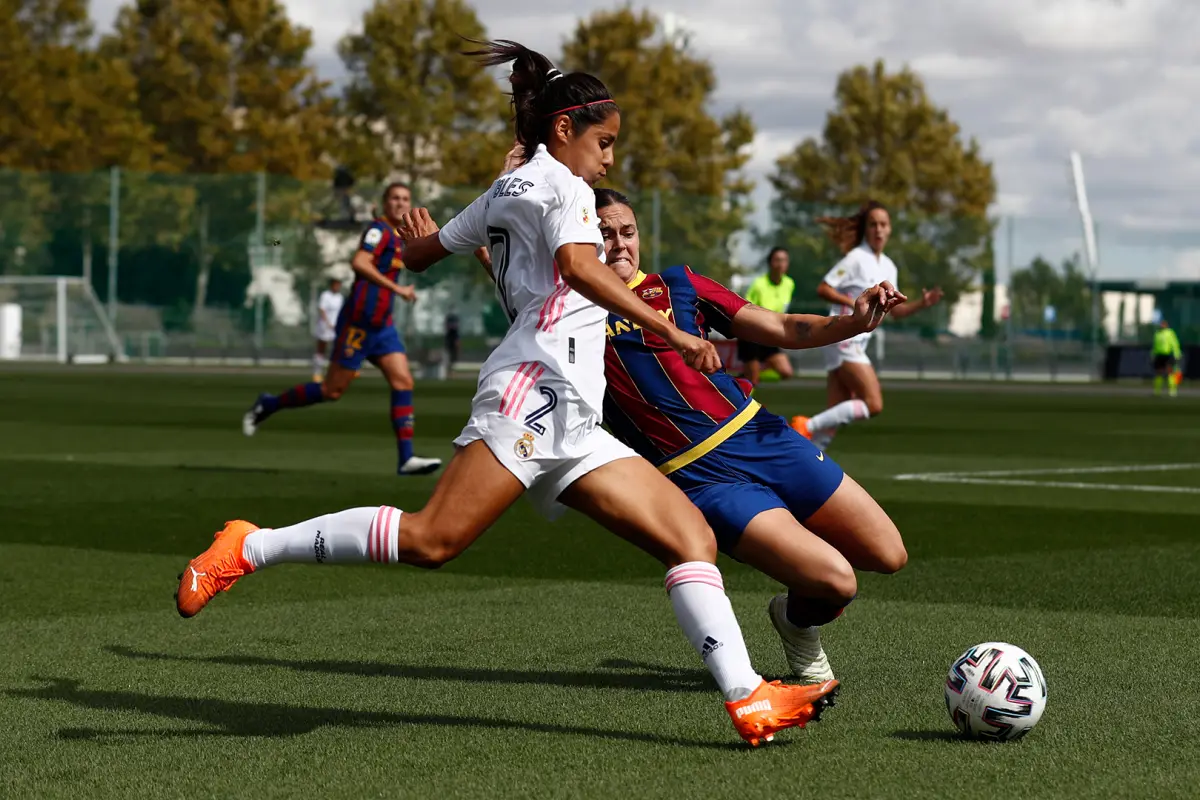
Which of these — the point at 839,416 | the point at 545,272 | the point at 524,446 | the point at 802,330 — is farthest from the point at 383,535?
the point at 839,416

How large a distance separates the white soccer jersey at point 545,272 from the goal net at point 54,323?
4280 centimetres

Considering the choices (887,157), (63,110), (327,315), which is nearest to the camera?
(327,315)

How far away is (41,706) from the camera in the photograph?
5.44 m

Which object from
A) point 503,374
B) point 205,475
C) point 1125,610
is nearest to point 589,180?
point 503,374

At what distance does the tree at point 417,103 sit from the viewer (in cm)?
5200

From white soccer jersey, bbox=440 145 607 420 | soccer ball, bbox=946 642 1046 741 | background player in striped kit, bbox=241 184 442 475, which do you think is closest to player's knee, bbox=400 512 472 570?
white soccer jersey, bbox=440 145 607 420

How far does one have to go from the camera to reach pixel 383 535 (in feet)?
16.4

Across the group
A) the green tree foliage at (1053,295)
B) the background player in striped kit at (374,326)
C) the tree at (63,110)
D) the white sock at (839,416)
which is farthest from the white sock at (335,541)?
the tree at (63,110)

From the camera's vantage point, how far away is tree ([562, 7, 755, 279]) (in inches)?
2126

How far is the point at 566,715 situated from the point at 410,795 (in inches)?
40.6

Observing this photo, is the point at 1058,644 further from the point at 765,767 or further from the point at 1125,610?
the point at 765,767

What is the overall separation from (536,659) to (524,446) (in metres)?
1.64

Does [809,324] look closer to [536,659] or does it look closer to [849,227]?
[536,659]

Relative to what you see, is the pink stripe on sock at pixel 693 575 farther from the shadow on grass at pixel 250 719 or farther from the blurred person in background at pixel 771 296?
the blurred person in background at pixel 771 296
